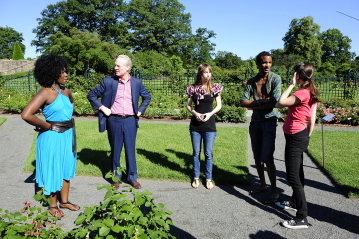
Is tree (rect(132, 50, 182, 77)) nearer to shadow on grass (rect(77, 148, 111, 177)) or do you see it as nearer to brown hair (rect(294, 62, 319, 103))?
shadow on grass (rect(77, 148, 111, 177))

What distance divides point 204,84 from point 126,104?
1182 millimetres

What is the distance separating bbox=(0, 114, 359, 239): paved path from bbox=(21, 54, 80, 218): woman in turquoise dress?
1.68ft

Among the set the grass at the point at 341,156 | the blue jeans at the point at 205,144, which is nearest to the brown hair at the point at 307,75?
the blue jeans at the point at 205,144

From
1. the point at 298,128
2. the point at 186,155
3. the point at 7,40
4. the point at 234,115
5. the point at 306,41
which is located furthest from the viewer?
the point at 7,40

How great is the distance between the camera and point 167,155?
270 inches

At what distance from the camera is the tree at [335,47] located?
247 ft

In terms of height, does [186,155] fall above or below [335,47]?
below

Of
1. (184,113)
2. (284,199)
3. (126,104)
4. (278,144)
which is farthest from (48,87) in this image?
(184,113)

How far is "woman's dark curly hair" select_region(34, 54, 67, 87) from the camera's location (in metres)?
3.81

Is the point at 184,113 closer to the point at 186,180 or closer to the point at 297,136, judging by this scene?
the point at 186,180

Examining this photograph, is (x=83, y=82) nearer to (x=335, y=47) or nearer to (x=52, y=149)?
(x=52, y=149)

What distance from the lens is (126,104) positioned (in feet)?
16.3

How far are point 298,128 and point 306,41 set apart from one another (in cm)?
6380

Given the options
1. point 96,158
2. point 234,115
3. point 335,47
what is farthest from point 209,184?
point 335,47
